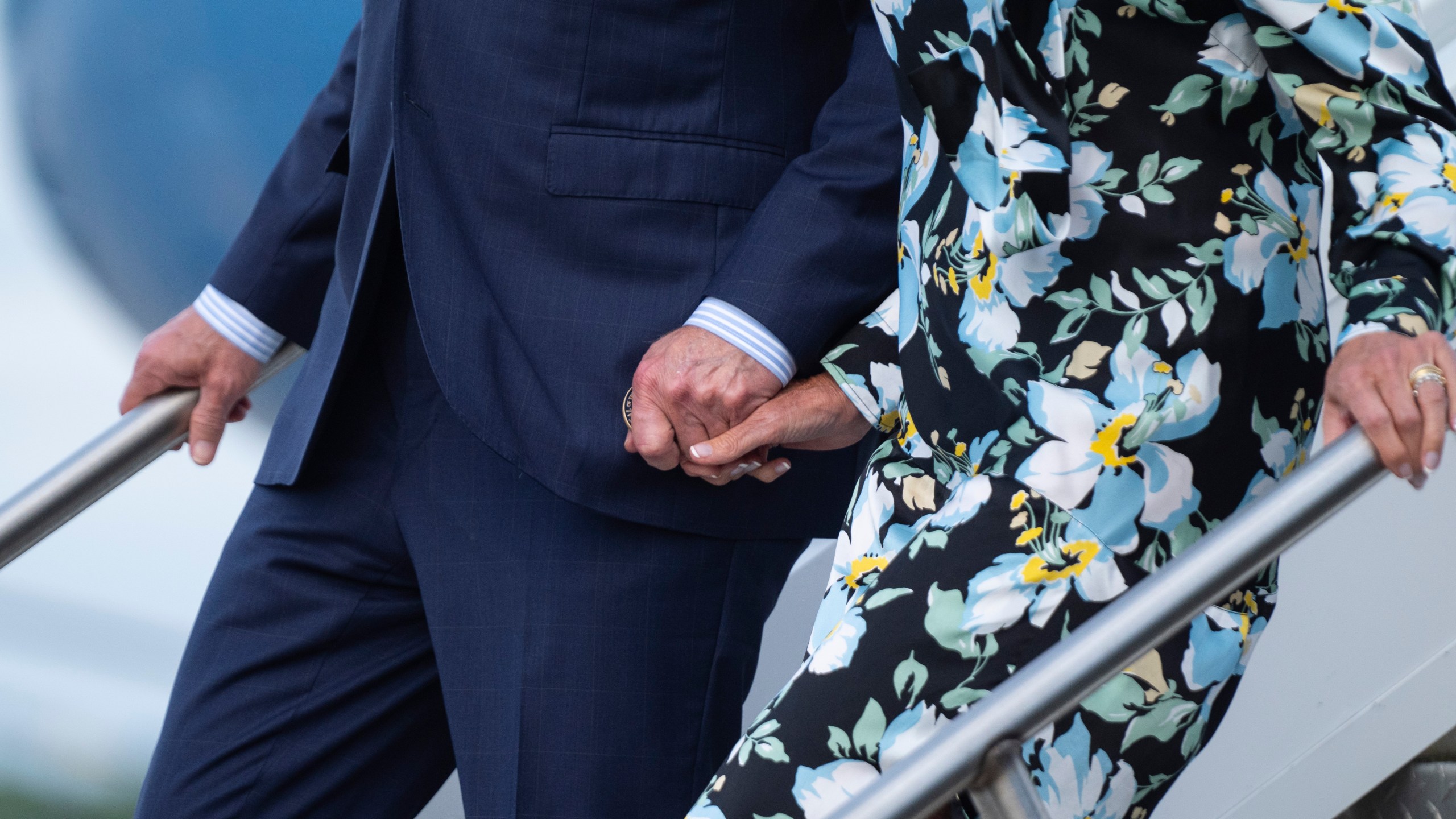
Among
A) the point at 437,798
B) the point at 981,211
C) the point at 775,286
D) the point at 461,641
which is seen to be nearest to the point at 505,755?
the point at 461,641

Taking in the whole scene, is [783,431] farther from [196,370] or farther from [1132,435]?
[196,370]

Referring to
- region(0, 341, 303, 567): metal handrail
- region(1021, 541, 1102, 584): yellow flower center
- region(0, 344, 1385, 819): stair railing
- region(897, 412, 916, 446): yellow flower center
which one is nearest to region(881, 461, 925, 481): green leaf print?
region(897, 412, 916, 446): yellow flower center

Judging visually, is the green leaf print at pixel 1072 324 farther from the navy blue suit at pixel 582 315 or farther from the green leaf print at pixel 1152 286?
Result: the navy blue suit at pixel 582 315

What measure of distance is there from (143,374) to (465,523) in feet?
1.43

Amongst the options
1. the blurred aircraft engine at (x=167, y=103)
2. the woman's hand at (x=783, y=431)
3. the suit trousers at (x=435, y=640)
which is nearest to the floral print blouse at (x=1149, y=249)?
the woman's hand at (x=783, y=431)

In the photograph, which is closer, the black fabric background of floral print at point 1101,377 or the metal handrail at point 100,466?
the black fabric background of floral print at point 1101,377

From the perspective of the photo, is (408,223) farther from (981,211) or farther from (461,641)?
(981,211)

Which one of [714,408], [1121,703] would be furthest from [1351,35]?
[714,408]

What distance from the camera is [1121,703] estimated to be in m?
0.73

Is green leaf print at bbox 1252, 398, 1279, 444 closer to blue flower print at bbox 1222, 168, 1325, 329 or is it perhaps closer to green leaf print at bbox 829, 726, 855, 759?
blue flower print at bbox 1222, 168, 1325, 329

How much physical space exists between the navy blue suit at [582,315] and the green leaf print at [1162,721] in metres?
0.34

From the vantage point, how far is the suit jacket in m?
0.97

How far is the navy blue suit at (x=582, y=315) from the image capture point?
3.16ft

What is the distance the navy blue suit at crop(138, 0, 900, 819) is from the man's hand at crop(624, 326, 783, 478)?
0.10ft
